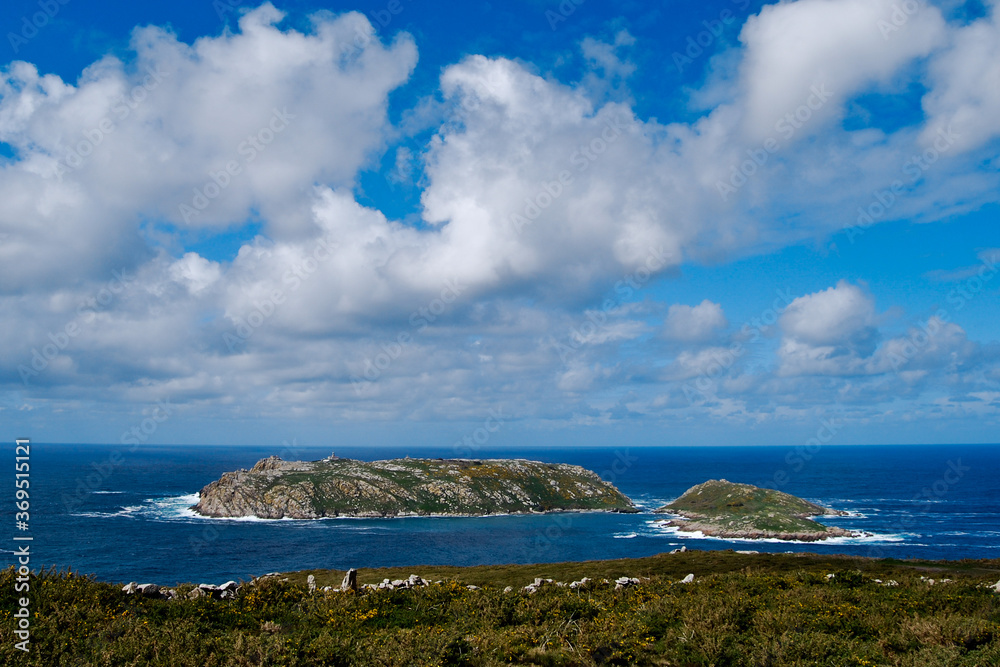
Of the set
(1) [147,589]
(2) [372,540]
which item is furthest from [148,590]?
(2) [372,540]

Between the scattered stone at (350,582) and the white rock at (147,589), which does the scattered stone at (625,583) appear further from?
the white rock at (147,589)

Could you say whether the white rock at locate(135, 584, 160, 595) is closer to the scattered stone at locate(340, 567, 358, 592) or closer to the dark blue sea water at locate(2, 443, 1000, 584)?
the scattered stone at locate(340, 567, 358, 592)

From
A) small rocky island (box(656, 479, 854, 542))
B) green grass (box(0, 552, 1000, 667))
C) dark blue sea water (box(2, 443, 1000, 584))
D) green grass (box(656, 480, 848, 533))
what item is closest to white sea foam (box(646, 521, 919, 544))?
dark blue sea water (box(2, 443, 1000, 584))

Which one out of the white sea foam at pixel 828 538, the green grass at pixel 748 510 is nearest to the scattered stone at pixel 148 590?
the white sea foam at pixel 828 538

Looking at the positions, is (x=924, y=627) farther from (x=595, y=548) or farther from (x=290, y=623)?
(x=595, y=548)

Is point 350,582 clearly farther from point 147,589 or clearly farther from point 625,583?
point 625,583

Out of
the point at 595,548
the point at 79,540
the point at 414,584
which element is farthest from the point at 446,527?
the point at 414,584

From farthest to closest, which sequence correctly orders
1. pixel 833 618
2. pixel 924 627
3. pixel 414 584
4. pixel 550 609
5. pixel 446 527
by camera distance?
pixel 446 527, pixel 414 584, pixel 550 609, pixel 833 618, pixel 924 627
